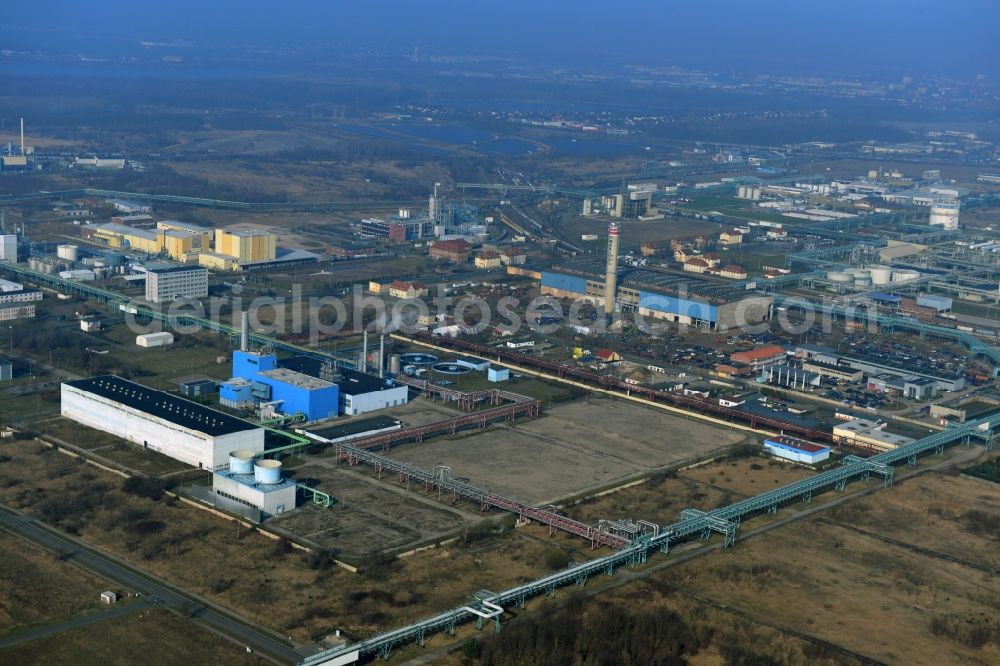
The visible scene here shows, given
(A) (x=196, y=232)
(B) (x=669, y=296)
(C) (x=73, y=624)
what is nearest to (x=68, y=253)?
(A) (x=196, y=232)

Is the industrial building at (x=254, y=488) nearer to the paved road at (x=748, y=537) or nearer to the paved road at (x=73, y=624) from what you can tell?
the paved road at (x=73, y=624)

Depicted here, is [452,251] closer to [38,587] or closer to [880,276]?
[880,276]

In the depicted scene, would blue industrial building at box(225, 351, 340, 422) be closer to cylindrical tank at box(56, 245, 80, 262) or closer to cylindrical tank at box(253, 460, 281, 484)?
cylindrical tank at box(253, 460, 281, 484)

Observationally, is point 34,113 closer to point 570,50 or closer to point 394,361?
point 394,361

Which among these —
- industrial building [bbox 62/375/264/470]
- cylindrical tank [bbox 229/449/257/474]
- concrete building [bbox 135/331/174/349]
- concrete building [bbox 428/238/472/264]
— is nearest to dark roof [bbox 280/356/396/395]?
industrial building [bbox 62/375/264/470]

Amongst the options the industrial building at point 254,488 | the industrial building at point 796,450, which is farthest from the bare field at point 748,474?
the industrial building at point 254,488

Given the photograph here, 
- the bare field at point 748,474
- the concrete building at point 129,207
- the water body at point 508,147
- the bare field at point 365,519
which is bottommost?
the bare field at point 365,519

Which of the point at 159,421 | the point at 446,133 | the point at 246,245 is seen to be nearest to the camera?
the point at 159,421
